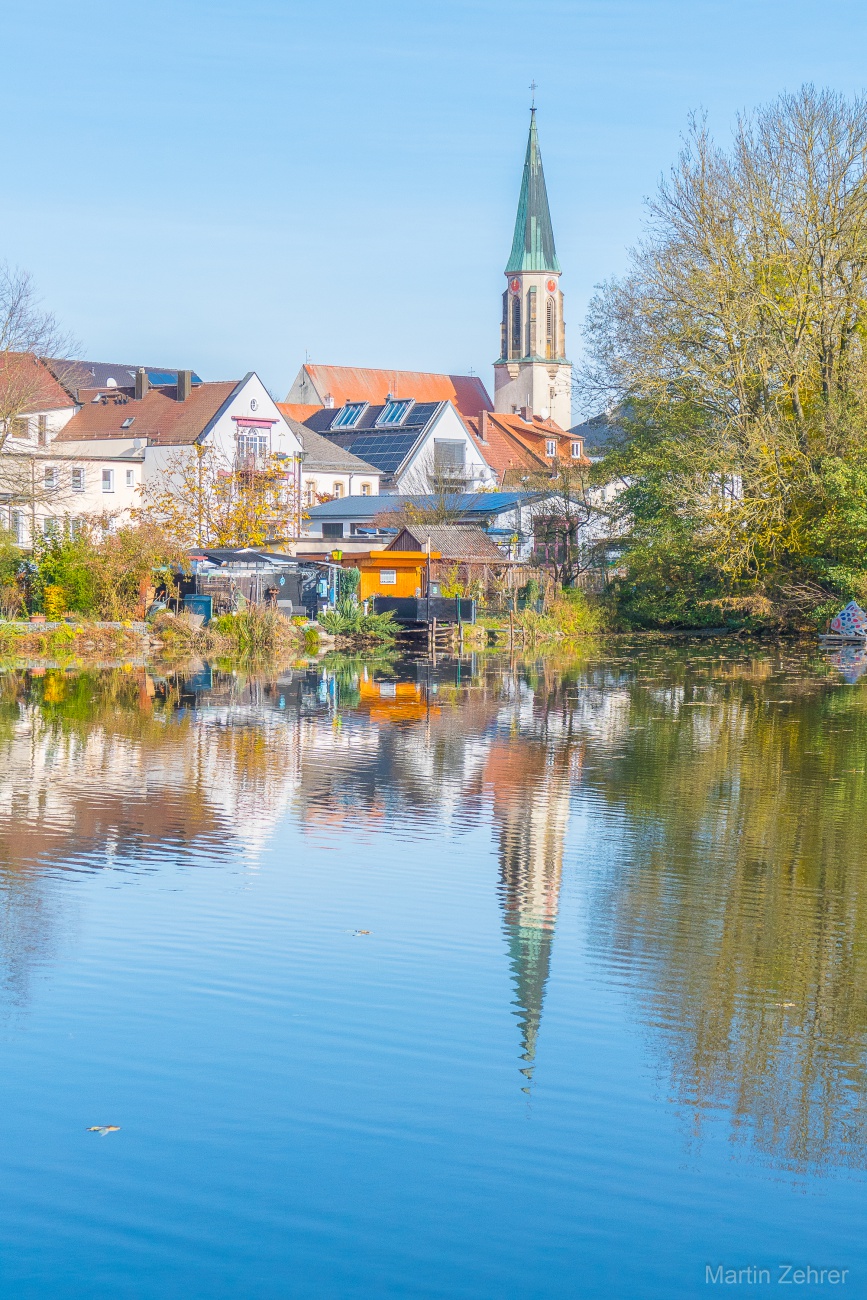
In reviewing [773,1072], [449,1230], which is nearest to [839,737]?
[773,1072]

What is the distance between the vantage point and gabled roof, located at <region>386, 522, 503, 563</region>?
4794 centimetres

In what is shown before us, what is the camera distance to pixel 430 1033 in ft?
25.0

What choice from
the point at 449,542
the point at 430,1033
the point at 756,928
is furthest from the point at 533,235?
the point at 430,1033

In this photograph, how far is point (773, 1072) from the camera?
7043 millimetres

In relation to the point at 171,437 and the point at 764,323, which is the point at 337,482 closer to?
the point at 171,437

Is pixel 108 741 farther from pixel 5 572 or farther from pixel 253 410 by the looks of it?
pixel 253 410

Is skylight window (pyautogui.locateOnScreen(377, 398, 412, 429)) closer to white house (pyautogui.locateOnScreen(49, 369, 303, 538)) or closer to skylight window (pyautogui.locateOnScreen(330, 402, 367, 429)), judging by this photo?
skylight window (pyautogui.locateOnScreen(330, 402, 367, 429))

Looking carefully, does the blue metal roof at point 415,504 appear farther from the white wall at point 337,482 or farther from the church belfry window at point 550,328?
the church belfry window at point 550,328

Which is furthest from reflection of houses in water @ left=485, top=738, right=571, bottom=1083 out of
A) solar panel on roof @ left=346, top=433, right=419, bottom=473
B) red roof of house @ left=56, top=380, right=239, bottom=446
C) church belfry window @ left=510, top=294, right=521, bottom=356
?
church belfry window @ left=510, top=294, right=521, bottom=356

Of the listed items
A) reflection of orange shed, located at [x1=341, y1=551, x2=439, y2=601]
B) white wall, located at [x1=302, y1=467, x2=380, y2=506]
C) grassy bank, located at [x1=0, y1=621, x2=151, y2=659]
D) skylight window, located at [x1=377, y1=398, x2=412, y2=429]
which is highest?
skylight window, located at [x1=377, y1=398, x2=412, y2=429]

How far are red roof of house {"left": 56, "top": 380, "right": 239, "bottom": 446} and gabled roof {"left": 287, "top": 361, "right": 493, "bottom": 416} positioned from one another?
33044 millimetres

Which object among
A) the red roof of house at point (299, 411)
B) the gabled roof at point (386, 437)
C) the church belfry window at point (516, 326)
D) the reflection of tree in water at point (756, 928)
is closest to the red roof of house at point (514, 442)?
the gabled roof at point (386, 437)

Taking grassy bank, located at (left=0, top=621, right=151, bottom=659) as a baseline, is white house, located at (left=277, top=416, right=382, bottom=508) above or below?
above

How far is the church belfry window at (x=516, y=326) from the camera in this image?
122625mm
